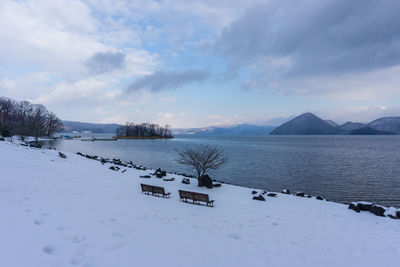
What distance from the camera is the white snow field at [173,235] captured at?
5.27 meters

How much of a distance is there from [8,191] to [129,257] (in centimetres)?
784

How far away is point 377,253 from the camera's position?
802cm

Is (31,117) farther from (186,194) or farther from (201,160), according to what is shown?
(186,194)

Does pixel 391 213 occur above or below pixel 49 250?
below

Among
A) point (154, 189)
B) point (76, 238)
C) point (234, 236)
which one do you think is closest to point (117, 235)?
point (76, 238)

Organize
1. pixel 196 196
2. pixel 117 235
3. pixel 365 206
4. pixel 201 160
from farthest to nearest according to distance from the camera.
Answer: pixel 201 160 < pixel 365 206 < pixel 196 196 < pixel 117 235

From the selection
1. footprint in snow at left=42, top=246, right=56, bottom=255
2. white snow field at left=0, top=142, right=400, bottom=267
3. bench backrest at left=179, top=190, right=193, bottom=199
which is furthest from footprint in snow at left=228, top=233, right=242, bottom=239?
footprint in snow at left=42, top=246, right=56, bottom=255

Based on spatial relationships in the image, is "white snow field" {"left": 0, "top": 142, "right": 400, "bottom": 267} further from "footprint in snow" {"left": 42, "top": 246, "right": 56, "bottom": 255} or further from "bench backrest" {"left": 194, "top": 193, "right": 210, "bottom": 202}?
"bench backrest" {"left": 194, "top": 193, "right": 210, "bottom": 202}

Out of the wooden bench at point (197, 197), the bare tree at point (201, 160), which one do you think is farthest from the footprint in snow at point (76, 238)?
the bare tree at point (201, 160)

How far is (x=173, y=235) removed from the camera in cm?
752

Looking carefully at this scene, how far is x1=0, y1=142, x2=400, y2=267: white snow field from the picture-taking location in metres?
5.27

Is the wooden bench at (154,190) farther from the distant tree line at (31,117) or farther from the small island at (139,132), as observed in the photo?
the small island at (139,132)

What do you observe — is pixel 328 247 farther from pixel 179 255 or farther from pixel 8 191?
pixel 8 191

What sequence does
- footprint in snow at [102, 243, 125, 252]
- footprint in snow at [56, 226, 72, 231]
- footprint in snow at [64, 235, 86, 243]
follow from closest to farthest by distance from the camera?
1. footprint in snow at [102, 243, 125, 252]
2. footprint in snow at [64, 235, 86, 243]
3. footprint in snow at [56, 226, 72, 231]
